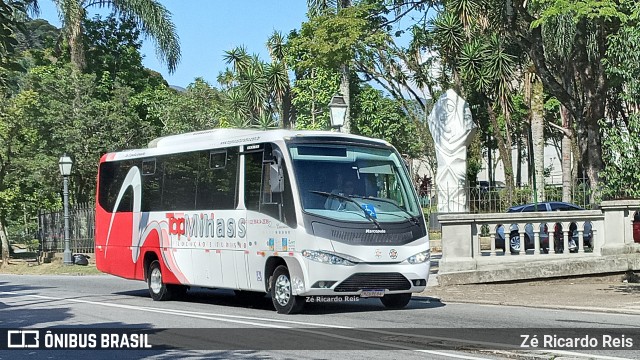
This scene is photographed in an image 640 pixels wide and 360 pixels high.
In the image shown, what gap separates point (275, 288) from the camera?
16.8 metres

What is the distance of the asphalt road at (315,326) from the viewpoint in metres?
11.4

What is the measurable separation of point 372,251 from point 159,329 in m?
3.71

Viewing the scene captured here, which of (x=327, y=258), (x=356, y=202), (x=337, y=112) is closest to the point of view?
(x=327, y=258)

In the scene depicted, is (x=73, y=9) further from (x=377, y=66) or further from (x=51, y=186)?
(x=377, y=66)

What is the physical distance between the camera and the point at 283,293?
1659 cm

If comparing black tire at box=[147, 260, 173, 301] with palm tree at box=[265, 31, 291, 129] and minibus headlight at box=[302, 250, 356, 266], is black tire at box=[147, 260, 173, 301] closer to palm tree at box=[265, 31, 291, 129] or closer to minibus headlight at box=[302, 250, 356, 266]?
minibus headlight at box=[302, 250, 356, 266]

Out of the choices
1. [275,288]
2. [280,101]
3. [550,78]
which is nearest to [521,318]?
[275,288]

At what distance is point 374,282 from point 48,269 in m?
23.4

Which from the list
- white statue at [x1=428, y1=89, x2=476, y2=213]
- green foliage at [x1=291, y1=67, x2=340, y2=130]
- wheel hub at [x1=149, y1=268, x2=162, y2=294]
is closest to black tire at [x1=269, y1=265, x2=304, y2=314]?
wheel hub at [x1=149, y1=268, x2=162, y2=294]

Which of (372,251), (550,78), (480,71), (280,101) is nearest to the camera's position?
(372,251)

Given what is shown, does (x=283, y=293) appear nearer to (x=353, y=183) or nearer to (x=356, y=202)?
(x=356, y=202)

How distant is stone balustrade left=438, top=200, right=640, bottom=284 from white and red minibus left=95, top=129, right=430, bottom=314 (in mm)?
4125

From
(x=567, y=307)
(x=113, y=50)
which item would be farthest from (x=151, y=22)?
(x=567, y=307)

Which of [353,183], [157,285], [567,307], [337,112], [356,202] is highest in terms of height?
[337,112]
